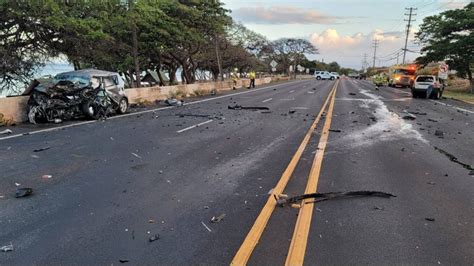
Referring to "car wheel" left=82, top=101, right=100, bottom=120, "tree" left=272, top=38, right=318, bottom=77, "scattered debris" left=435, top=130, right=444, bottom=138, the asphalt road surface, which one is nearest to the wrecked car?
"car wheel" left=82, top=101, right=100, bottom=120

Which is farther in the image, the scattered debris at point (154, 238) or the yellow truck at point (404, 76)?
the yellow truck at point (404, 76)

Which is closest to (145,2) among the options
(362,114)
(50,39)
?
(50,39)

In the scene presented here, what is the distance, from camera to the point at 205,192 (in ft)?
21.5

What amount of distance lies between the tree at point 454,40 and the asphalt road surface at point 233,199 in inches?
1366

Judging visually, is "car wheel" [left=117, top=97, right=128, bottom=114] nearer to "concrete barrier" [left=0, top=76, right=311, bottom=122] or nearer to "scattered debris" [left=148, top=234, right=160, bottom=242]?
"concrete barrier" [left=0, top=76, right=311, bottom=122]

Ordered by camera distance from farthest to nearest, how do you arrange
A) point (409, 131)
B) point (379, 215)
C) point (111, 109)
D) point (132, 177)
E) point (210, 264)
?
point (111, 109), point (409, 131), point (132, 177), point (379, 215), point (210, 264)

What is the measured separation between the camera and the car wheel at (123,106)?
19234 mm

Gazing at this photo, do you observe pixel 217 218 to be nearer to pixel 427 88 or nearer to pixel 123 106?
pixel 123 106

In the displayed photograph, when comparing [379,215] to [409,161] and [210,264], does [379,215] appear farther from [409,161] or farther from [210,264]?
[409,161]

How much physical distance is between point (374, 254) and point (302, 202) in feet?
5.69

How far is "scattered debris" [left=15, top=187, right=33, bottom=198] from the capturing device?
6.37 metres

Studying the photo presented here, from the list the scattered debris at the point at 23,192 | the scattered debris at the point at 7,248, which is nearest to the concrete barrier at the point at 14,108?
the scattered debris at the point at 23,192

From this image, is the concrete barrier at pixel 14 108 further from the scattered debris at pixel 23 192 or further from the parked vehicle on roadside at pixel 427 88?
the parked vehicle on roadside at pixel 427 88

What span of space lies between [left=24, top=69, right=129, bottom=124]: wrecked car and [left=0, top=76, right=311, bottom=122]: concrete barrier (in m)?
0.58
